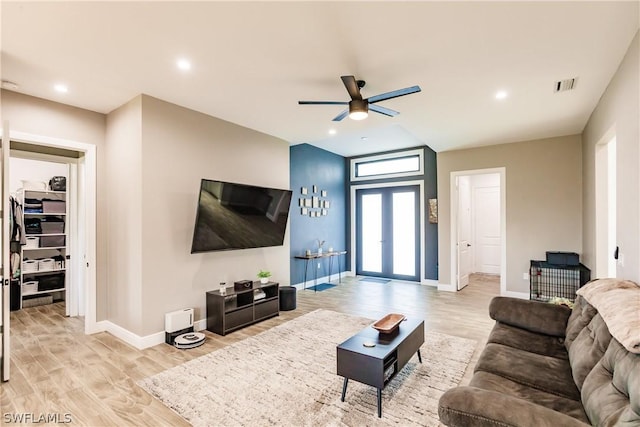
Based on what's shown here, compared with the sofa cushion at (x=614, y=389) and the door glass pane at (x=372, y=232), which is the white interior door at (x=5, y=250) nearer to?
the sofa cushion at (x=614, y=389)

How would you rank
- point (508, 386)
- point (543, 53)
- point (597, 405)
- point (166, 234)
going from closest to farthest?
point (597, 405) < point (508, 386) < point (543, 53) < point (166, 234)

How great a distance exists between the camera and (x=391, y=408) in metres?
2.32

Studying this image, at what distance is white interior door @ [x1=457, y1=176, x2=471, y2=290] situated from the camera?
6.56 m

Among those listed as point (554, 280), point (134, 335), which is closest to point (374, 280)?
point (554, 280)

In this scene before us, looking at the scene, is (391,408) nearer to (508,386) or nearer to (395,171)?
A: (508,386)

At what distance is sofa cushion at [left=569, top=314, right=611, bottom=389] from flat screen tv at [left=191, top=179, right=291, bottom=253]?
3.66 meters

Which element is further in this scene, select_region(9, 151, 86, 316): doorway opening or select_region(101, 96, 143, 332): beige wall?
select_region(9, 151, 86, 316): doorway opening

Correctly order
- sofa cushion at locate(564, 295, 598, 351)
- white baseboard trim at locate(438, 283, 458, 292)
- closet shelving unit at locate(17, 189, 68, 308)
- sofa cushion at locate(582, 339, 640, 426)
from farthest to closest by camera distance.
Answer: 1. white baseboard trim at locate(438, 283, 458, 292)
2. closet shelving unit at locate(17, 189, 68, 308)
3. sofa cushion at locate(564, 295, 598, 351)
4. sofa cushion at locate(582, 339, 640, 426)

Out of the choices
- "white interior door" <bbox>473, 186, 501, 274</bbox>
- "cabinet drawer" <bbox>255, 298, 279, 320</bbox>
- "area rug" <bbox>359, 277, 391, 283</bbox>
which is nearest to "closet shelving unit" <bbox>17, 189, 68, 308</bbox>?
"cabinet drawer" <bbox>255, 298, 279, 320</bbox>

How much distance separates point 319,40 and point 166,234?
273 centimetres

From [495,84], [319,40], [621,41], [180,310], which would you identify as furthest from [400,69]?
[180,310]

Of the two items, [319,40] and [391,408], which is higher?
[319,40]

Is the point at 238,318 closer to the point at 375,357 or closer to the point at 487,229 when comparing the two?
the point at 375,357

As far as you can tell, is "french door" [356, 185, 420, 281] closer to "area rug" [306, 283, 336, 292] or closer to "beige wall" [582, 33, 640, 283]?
"area rug" [306, 283, 336, 292]
